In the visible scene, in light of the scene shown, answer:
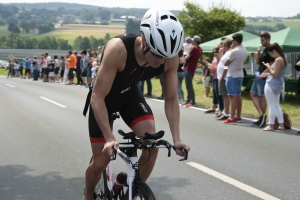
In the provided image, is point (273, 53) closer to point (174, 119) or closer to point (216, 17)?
point (174, 119)

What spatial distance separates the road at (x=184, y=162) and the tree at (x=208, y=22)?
2433cm

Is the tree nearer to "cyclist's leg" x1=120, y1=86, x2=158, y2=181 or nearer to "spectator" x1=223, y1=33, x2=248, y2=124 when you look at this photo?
"spectator" x1=223, y1=33, x2=248, y2=124

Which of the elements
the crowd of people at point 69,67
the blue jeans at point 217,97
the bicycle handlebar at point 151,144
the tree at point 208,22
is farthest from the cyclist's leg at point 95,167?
the tree at point 208,22

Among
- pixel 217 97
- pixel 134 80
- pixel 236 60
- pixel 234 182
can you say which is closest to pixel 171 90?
pixel 134 80

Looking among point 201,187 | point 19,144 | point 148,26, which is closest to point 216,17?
point 19,144

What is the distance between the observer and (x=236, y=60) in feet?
38.6

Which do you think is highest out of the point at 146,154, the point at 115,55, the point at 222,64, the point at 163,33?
the point at 163,33

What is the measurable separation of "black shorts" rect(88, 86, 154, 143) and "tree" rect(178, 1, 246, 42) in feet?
105

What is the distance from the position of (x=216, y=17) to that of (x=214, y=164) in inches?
1173

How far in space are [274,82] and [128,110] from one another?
271 inches

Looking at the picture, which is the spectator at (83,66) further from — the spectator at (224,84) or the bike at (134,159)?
the bike at (134,159)

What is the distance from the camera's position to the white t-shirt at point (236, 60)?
11734mm

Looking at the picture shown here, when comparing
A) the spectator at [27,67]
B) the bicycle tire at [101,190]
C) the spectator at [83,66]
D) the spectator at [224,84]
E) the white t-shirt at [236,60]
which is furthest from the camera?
the spectator at [27,67]

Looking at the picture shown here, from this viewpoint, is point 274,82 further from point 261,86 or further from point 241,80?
point 241,80
